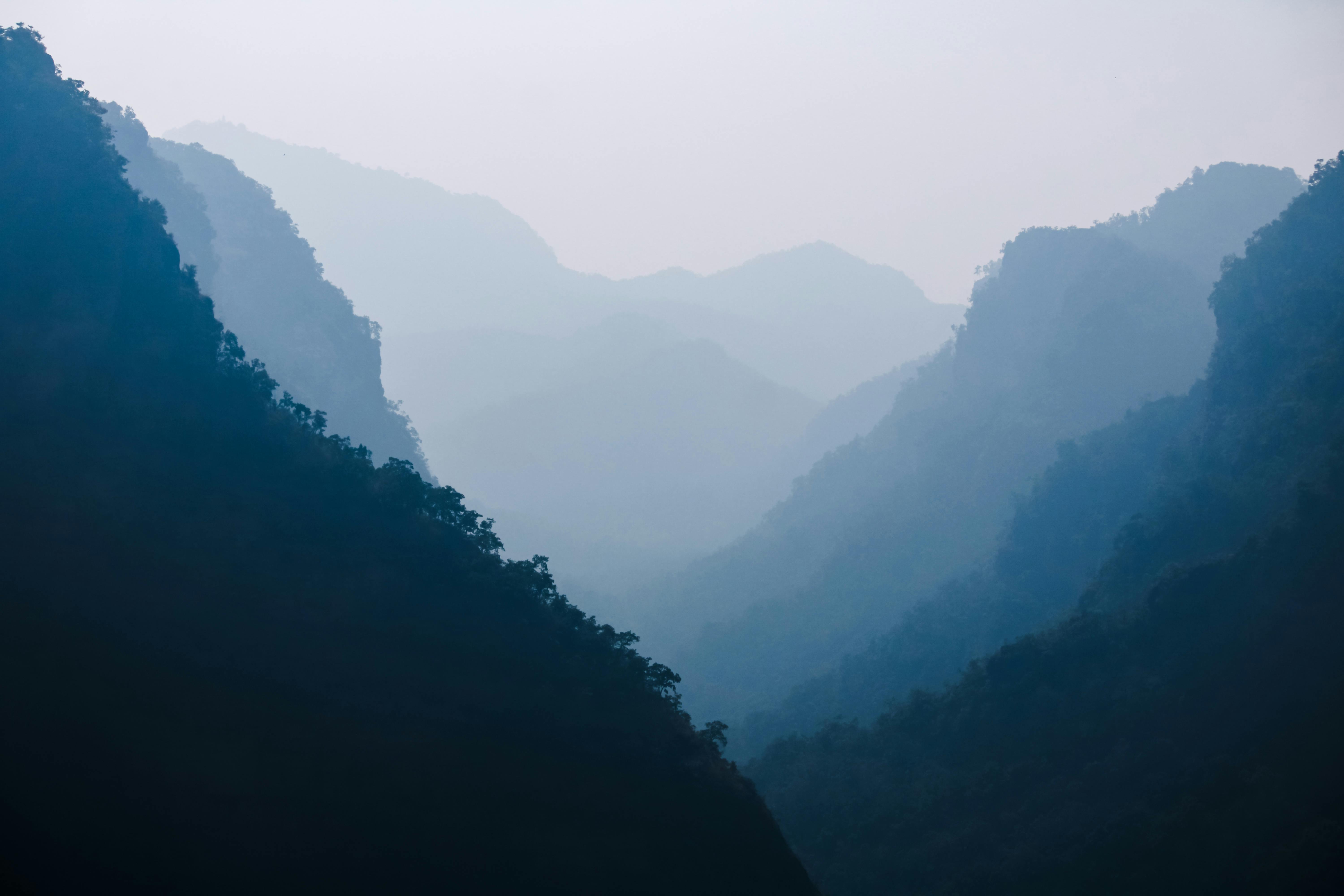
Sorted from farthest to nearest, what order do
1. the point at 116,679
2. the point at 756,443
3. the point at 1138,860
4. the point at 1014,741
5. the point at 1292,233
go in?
1. the point at 756,443
2. the point at 1292,233
3. the point at 1014,741
4. the point at 1138,860
5. the point at 116,679

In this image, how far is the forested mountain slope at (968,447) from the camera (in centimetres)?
8269

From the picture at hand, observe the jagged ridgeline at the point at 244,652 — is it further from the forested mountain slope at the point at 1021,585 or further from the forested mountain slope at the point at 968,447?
the forested mountain slope at the point at 968,447

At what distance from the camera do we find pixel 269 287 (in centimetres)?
7062

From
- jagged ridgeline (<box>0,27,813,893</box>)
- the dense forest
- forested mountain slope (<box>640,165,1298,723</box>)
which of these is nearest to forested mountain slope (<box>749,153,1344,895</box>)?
the dense forest

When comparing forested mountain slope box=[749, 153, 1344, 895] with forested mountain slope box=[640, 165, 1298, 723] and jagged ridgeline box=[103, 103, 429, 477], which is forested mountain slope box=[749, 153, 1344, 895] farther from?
jagged ridgeline box=[103, 103, 429, 477]

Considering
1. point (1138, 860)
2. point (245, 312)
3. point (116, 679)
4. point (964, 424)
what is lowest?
point (1138, 860)

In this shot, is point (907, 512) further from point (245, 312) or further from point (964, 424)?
point (245, 312)

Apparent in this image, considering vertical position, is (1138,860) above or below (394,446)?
below

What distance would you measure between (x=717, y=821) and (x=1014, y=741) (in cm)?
2799

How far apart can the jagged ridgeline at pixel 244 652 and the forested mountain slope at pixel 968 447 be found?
2051 inches

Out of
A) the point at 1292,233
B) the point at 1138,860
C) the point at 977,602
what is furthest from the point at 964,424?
the point at 1138,860

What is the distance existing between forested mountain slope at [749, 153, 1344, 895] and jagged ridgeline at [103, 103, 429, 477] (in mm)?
47661

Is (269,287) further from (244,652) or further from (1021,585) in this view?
(1021,585)

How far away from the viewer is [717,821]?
30078mm
